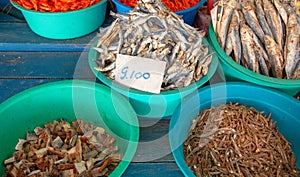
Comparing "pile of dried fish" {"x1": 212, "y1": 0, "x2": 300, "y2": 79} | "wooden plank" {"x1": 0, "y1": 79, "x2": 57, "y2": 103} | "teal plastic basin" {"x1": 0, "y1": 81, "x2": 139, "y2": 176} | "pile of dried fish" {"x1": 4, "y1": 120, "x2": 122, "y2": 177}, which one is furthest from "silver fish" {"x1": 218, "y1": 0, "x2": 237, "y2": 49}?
"wooden plank" {"x1": 0, "y1": 79, "x2": 57, "y2": 103}

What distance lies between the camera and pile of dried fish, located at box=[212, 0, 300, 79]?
1.37 metres

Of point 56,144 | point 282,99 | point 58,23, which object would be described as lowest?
point 56,144

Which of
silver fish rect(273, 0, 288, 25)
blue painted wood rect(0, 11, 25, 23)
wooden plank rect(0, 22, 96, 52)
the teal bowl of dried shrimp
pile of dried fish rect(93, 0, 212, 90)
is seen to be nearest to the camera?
pile of dried fish rect(93, 0, 212, 90)

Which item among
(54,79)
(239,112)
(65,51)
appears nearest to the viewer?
(239,112)

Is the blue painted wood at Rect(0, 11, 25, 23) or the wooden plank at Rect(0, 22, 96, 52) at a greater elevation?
the blue painted wood at Rect(0, 11, 25, 23)

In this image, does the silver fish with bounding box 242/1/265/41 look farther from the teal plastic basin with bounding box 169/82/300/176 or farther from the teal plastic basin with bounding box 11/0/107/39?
the teal plastic basin with bounding box 11/0/107/39

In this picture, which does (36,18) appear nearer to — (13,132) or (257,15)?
(13,132)

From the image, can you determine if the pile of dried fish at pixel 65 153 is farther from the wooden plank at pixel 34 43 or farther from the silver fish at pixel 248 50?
the silver fish at pixel 248 50

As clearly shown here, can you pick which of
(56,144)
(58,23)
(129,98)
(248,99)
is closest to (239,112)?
(248,99)

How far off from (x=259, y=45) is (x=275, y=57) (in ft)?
0.28

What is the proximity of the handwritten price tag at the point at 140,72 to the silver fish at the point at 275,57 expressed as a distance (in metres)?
0.51

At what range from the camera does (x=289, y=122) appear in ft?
4.22

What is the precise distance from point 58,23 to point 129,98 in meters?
0.58

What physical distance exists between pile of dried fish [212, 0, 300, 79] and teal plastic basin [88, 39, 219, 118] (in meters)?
0.17
